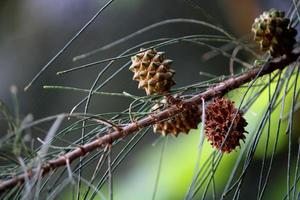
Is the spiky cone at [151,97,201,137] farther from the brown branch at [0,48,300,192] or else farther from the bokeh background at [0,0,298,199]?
the bokeh background at [0,0,298,199]

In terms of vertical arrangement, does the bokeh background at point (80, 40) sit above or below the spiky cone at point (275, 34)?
above

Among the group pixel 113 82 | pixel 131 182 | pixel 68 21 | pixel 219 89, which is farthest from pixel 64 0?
pixel 219 89

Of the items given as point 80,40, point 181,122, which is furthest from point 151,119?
point 80,40

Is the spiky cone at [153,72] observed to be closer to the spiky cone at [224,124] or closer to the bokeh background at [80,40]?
the spiky cone at [224,124]

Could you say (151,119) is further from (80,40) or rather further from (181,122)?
(80,40)

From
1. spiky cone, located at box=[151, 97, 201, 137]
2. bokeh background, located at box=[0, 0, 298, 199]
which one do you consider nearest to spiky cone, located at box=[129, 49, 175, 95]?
spiky cone, located at box=[151, 97, 201, 137]

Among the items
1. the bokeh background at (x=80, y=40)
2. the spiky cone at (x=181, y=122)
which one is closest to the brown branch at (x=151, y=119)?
the spiky cone at (x=181, y=122)

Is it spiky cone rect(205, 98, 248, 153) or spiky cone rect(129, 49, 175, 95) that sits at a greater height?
spiky cone rect(129, 49, 175, 95)
